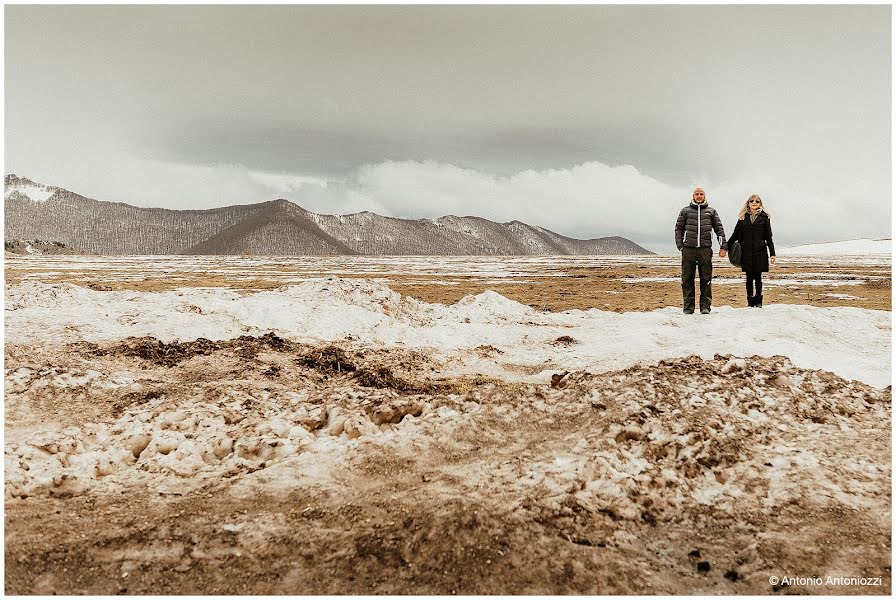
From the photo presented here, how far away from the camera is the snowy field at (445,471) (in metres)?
4.29

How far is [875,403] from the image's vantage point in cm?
768

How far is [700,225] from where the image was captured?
13617 millimetres

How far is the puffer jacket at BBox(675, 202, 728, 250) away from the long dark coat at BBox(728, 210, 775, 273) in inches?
45.8

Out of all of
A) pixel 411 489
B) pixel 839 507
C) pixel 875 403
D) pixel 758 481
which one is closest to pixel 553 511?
pixel 411 489

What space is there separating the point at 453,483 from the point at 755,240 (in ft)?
42.1

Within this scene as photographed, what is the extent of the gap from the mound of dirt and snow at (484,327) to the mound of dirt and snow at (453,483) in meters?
2.50

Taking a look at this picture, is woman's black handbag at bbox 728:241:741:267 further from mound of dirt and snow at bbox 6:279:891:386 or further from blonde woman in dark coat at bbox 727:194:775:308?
mound of dirt and snow at bbox 6:279:891:386

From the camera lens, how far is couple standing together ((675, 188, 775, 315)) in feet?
44.6

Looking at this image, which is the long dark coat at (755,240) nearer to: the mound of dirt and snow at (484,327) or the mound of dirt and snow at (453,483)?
the mound of dirt and snow at (484,327)

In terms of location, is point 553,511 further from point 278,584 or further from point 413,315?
point 413,315

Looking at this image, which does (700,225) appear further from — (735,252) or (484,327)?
(484,327)

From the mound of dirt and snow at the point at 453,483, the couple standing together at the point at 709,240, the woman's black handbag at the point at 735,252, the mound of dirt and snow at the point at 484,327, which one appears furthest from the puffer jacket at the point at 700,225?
the mound of dirt and snow at the point at 453,483

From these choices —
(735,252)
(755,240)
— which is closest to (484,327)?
(735,252)

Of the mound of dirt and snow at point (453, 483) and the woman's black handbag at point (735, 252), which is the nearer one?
the mound of dirt and snow at point (453, 483)
